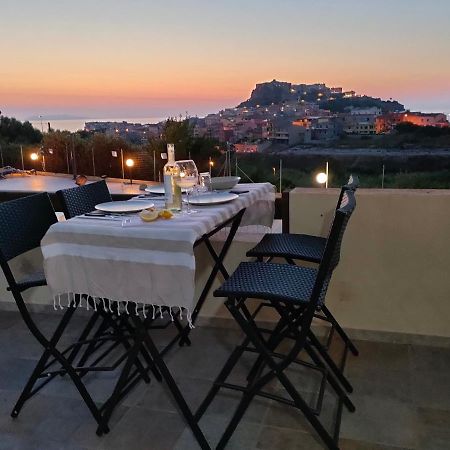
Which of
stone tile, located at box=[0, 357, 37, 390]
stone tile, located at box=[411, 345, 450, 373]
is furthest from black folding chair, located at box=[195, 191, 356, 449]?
stone tile, located at box=[0, 357, 37, 390]

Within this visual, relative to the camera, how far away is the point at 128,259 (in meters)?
1.65

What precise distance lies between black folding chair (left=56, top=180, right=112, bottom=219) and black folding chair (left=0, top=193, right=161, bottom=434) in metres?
0.09

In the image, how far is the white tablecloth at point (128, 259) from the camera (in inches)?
63.5

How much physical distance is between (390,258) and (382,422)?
94cm

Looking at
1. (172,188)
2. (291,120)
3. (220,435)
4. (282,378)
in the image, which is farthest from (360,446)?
(291,120)

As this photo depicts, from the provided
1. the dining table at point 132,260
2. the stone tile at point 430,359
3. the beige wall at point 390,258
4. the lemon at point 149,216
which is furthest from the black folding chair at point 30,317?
the stone tile at point 430,359

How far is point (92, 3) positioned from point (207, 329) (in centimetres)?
566

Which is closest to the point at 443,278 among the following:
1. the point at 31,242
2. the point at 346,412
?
the point at 346,412

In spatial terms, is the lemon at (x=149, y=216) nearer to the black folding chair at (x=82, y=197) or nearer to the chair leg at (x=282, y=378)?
the chair leg at (x=282, y=378)

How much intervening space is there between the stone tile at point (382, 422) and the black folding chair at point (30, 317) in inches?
36.8

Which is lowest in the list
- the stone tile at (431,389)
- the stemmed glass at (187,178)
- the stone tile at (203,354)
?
the stone tile at (203,354)

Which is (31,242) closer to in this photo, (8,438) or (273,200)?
(8,438)

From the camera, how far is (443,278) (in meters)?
2.53

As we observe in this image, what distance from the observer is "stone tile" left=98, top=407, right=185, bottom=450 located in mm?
1854
